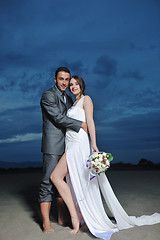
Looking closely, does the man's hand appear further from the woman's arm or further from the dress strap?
the dress strap

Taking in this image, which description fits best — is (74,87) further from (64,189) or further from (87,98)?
(64,189)

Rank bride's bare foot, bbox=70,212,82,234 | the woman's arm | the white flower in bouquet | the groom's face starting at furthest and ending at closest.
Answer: the groom's face < the woman's arm < bride's bare foot, bbox=70,212,82,234 < the white flower in bouquet

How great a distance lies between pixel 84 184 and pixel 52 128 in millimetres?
→ 1005

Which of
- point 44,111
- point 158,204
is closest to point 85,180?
point 44,111

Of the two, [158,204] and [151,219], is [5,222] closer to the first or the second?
[151,219]

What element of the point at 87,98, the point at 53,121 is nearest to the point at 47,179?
the point at 53,121

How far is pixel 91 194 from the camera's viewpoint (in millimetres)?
3725

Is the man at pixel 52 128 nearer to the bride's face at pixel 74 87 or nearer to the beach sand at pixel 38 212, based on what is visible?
the bride's face at pixel 74 87

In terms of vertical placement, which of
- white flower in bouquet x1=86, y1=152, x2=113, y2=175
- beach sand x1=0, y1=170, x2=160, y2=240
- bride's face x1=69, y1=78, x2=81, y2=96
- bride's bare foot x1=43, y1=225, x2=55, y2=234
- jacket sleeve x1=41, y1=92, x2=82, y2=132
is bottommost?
beach sand x1=0, y1=170, x2=160, y2=240

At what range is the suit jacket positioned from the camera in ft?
12.5

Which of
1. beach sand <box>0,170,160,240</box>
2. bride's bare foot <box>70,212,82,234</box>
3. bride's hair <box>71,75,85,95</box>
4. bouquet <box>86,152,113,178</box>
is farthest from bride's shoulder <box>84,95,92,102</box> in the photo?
beach sand <box>0,170,160,240</box>

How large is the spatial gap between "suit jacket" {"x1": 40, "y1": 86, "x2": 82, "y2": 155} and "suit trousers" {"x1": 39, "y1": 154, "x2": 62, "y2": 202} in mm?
97

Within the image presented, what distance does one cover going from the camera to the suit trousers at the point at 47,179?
3824mm

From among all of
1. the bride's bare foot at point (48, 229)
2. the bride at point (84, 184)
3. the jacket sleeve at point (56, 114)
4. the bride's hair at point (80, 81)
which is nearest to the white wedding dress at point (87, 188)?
the bride at point (84, 184)
